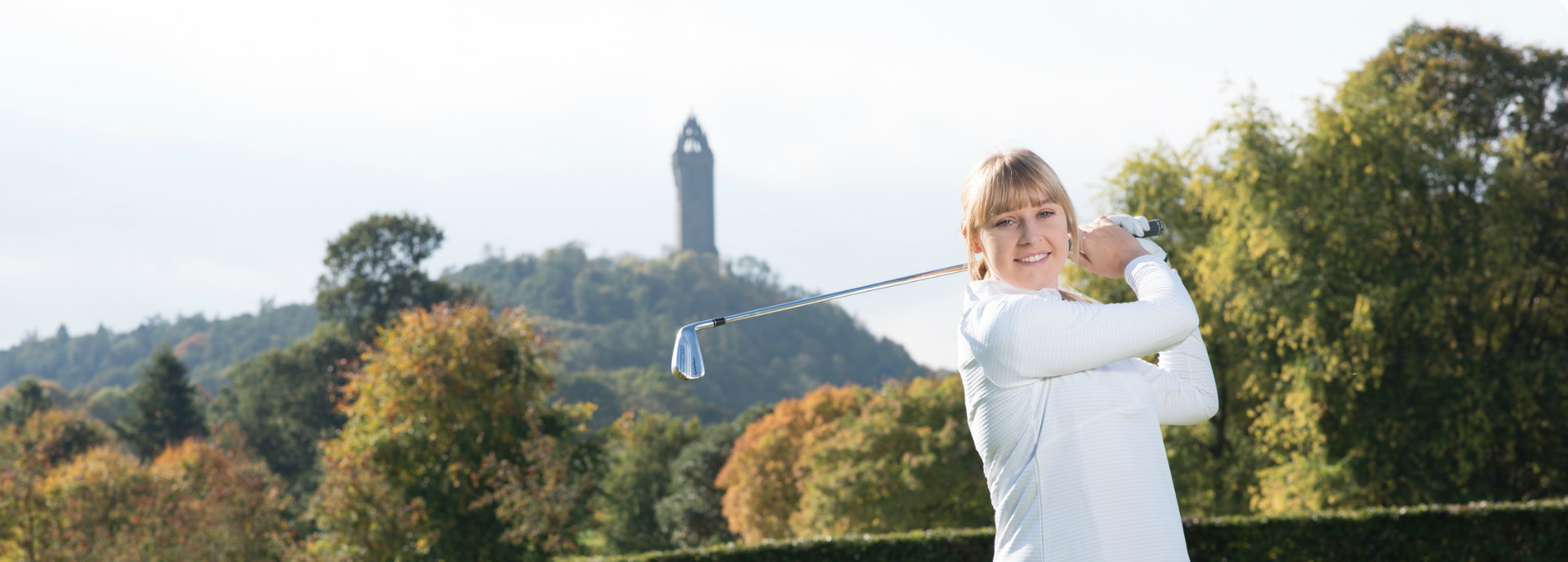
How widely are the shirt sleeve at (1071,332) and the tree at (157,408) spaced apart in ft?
139

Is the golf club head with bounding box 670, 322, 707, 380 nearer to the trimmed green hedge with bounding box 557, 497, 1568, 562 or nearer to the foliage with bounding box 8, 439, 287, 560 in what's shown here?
the trimmed green hedge with bounding box 557, 497, 1568, 562

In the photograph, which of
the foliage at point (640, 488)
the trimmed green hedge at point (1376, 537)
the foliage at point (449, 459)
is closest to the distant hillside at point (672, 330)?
the foliage at point (640, 488)

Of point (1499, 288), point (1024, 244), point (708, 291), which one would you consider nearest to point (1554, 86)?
point (1499, 288)

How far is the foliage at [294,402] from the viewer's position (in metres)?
37.9

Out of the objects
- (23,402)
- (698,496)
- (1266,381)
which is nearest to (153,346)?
(23,402)

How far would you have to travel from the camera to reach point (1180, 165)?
1823cm

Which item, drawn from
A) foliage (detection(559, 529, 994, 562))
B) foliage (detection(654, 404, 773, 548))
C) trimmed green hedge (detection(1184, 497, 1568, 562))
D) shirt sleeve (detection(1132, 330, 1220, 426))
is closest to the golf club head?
shirt sleeve (detection(1132, 330, 1220, 426))

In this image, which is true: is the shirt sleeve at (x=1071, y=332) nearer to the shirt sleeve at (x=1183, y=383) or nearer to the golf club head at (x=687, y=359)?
the shirt sleeve at (x=1183, y=383)

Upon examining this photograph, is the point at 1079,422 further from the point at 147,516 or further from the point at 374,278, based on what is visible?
the point at 374,278

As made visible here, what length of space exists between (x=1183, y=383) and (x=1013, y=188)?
17.5 inches

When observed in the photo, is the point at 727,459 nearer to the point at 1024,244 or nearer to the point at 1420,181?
the point at 1420,181

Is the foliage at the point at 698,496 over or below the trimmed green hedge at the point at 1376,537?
below

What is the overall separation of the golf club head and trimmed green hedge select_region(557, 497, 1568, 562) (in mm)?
7713

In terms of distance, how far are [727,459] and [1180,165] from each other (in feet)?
70.5
